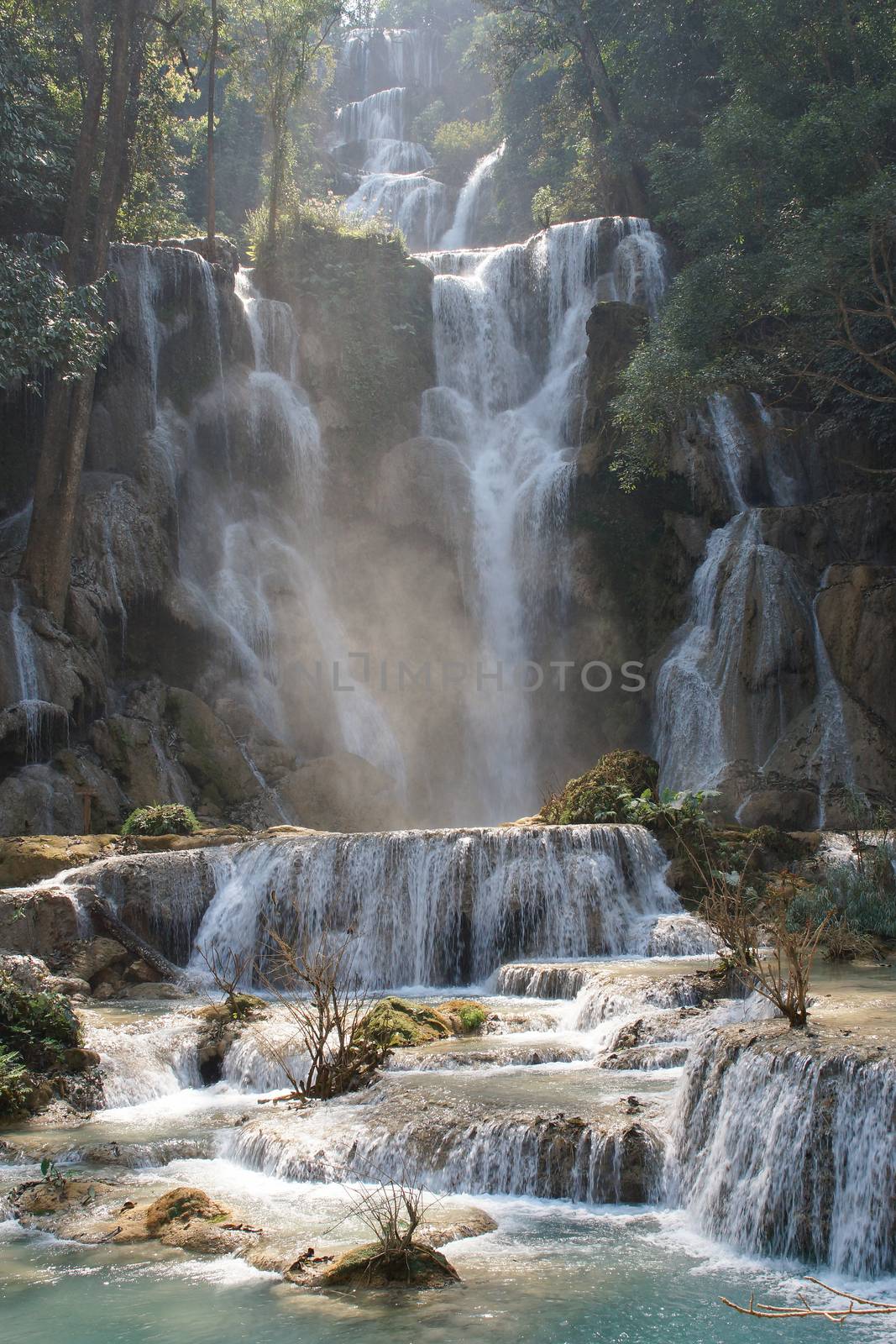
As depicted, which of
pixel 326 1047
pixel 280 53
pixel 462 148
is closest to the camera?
pixel 326 1047

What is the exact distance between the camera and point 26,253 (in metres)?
21.5

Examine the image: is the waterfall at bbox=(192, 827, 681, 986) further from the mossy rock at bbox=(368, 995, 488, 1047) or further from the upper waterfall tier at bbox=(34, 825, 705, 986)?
the mossy rock at bbox=(368, 995, 488, 1047)

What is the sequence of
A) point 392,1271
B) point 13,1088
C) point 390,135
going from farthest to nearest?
1. point 390,135
2. point 13,1088
3. point 392,1271

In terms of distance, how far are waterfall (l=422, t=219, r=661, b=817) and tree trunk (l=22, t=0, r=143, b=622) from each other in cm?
935

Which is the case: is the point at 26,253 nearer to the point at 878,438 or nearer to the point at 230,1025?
the point at 230,1025

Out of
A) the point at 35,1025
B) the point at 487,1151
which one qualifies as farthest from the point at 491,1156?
the point at 35,1025

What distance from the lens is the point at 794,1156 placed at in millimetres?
6875

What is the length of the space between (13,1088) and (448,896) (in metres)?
6.92

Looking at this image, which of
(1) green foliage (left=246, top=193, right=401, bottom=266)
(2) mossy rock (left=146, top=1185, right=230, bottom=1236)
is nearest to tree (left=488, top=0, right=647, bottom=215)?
(1) green foliage (left=246, top=193, right=401, bottom=266)

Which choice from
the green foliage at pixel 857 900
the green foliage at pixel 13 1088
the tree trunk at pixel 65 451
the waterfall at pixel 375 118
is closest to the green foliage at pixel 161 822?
the tree trunk at pixel 65 451

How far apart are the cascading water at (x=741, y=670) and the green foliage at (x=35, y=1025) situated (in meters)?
13.9

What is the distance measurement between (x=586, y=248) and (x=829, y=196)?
8.27 metres

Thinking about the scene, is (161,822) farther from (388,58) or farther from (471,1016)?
(388,58)

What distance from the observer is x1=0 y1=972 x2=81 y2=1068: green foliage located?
1034cm
